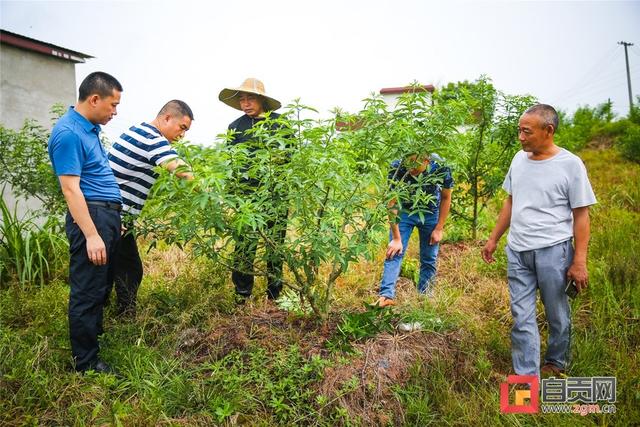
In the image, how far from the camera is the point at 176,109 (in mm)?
3055

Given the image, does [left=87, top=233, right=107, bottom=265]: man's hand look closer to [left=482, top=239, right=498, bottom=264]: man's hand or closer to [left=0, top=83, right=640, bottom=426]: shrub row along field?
[left=0, top=83, right=640, bottom=426]: shrub row along field

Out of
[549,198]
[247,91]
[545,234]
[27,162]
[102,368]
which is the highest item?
[247,91]

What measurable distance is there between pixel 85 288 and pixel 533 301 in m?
2.83

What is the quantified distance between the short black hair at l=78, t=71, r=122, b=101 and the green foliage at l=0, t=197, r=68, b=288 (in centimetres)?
208

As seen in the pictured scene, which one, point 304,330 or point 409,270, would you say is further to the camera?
point 409,270

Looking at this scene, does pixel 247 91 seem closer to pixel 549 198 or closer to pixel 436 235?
pixel 436 235

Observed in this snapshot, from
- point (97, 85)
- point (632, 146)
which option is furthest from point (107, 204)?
point (632, 146)

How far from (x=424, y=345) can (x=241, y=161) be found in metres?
1.69

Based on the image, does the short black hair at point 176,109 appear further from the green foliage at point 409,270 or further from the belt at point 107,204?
the green foliage at point 409,270

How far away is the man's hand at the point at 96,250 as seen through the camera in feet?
7.86

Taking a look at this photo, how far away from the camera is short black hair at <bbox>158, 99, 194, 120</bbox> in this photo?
120 inches

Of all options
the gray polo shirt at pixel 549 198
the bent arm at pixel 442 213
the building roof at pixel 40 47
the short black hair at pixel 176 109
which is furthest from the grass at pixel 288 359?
the building roof at pixel 40 47
